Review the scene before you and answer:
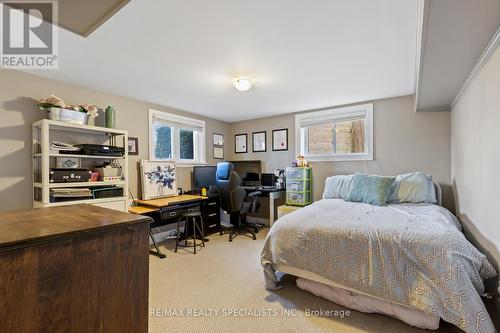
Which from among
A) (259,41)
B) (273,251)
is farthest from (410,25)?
(273,251)

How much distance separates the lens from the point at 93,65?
2338mm

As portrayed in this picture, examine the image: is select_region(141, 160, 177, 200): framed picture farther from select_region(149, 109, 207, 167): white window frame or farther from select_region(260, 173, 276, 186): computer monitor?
select_region(260, 173, 276, 186): computer monitor

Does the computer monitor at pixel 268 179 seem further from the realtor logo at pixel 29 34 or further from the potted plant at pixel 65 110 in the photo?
the realtor logo at pixel 29 34

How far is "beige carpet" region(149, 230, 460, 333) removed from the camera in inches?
66.3

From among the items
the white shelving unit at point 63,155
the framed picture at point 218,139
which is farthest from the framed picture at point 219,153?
the white shelving unit at point 63,155

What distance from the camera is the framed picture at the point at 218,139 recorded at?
4.83 metres

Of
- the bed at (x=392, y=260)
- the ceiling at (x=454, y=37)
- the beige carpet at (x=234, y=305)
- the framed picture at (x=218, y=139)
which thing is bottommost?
the beige carpet at (x=234, y=305)

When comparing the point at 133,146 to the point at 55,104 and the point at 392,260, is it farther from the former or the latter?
the point at 392,260

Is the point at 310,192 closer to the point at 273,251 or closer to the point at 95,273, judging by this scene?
the point at 273,251

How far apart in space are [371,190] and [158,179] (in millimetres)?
3060

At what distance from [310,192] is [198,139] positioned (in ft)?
→ 7.68

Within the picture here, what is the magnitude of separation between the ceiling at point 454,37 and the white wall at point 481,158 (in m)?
0.13

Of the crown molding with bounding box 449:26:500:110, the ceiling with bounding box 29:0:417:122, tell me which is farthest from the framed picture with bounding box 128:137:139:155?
the crown molding with bounding box 449:26:500:110

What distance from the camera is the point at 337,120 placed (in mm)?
3941
